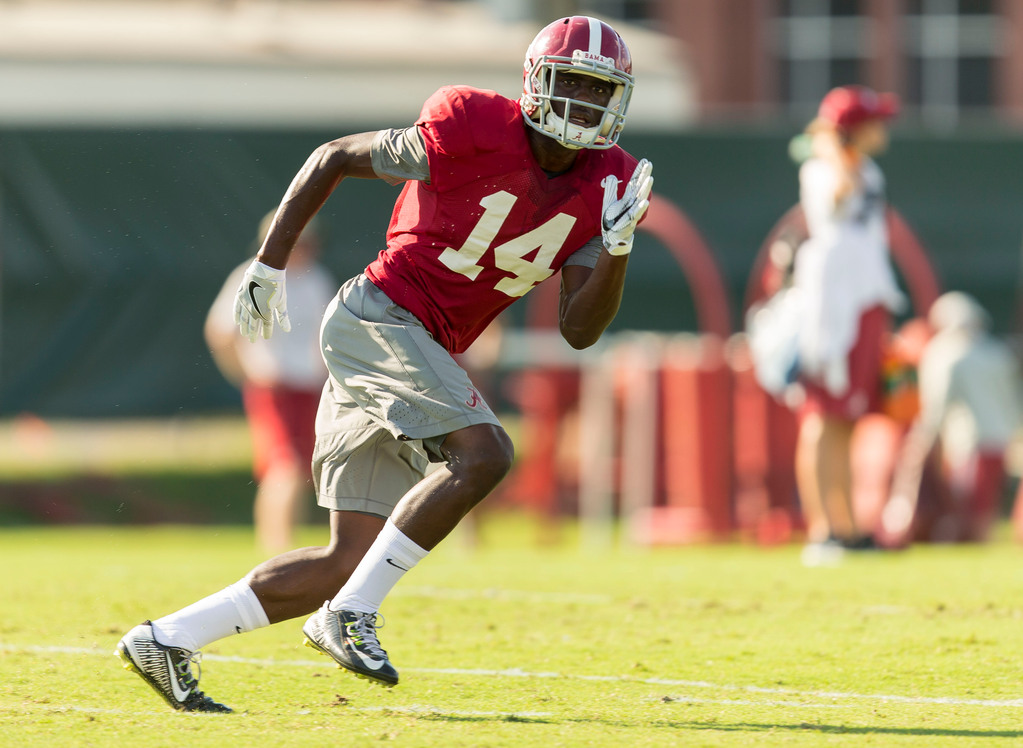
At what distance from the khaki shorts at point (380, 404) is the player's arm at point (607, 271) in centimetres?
36

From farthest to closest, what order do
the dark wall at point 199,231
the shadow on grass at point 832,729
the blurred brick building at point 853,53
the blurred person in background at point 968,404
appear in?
the blurred brick building at point 853,53 → the dark wall at point 199,231 → the blurred person in background at point 968,404 → the shadow on grass at point 832,729

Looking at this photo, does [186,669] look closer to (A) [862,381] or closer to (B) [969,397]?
(A) [862,381]

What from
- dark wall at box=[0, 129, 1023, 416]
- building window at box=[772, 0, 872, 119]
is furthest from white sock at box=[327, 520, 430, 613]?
building window at box=[772, 0, 872, 119]

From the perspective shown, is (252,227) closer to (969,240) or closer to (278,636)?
(969,240)

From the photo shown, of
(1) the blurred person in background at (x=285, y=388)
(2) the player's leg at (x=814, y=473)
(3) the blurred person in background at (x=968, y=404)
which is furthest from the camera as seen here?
(3) the blurred person in background at (x=968, y=404)

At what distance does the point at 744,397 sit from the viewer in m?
10.8

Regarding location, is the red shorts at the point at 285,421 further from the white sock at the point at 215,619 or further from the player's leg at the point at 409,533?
A: the player's leg at the point at 409,533

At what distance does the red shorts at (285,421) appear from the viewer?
31.5 feet

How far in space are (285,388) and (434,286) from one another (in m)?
5.33

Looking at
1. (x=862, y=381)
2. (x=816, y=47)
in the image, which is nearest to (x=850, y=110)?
(x=862, y=381)

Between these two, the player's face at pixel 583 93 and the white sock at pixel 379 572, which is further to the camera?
the player's face at pixel 583 93

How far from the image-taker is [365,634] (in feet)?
13.2

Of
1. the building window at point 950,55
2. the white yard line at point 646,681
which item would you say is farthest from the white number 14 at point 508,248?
the building window at point 950,55

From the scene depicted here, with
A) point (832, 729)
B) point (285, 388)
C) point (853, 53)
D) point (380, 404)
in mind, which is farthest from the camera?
point (853, 53)
